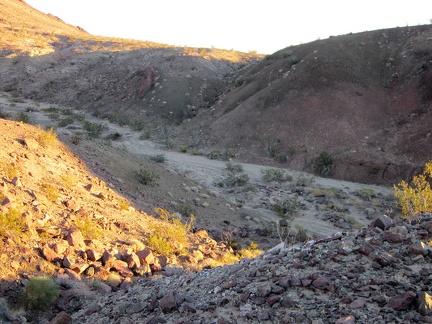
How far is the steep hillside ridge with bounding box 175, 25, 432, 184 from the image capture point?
21000 mm

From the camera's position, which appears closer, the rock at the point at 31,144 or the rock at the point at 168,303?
the rock at the point at 168,303

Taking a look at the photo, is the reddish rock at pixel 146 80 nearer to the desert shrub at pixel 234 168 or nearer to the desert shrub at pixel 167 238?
the desert shrub at pixel 234 168

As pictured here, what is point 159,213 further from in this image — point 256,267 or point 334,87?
point 334,87

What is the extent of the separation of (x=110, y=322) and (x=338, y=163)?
1747 centimetres

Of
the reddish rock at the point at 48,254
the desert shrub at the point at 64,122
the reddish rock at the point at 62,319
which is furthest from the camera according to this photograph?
the desert shrub at the point at 64,122

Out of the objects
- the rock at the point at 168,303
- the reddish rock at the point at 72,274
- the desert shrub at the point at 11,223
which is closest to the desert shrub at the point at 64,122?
the desert shrub at the point at 11,223

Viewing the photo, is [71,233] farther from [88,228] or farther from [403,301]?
[403,301]

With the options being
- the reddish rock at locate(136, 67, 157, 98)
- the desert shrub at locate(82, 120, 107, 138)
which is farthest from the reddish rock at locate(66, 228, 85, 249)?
the reddish rock at locate(136, 67, 157, 98)

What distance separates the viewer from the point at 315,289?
428 cm

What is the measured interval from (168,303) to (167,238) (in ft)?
12.8

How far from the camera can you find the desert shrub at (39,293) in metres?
5.75

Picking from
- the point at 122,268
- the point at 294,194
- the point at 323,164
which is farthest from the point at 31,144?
the point at 323,164

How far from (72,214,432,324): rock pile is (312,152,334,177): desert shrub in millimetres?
15067

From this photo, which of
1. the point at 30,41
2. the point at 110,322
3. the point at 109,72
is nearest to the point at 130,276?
the point at 110,322
